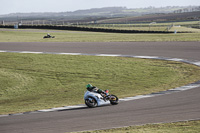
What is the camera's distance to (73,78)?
23.6 metres

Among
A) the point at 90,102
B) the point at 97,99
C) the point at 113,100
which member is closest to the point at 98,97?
the point at 97,99

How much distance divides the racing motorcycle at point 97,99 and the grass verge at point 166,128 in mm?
3679

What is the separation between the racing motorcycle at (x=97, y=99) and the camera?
14625mm

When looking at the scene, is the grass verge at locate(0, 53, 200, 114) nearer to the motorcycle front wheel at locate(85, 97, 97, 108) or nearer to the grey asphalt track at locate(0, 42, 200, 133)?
the motorcycle front wheel at locate(85, 97, 97, 108)

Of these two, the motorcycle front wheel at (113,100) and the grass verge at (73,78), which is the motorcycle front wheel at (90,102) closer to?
the motorcycle front wheel at (113,100)

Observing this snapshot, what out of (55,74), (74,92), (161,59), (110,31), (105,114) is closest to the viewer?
(105,114)

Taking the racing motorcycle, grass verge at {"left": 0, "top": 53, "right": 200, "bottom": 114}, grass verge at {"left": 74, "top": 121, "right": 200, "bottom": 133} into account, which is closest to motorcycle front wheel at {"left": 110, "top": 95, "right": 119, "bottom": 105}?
the racing motorcycle

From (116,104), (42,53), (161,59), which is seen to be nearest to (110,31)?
(42,53)

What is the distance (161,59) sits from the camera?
91.2 ft

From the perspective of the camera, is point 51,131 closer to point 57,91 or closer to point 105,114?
point 105,114

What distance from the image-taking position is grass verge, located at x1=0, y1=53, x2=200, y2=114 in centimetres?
1867

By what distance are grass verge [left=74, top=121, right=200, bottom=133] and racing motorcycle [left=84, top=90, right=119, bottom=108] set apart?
145 inches

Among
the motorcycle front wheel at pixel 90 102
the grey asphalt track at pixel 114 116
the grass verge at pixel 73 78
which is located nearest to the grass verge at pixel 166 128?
the grey asphalt track at pixel 114 116

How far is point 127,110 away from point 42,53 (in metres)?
21.1
